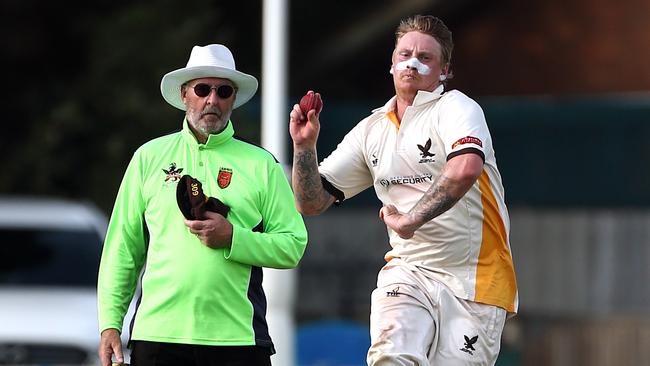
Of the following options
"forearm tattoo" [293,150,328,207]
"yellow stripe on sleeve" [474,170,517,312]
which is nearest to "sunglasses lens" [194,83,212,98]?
"forearm tattoo" [293,150,328,207]

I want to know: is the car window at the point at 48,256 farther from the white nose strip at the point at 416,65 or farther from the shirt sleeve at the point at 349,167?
the white nose strip at the point at 416,65

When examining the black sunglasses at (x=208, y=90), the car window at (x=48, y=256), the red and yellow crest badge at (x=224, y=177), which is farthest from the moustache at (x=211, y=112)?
the car window at (x=48, y=256)

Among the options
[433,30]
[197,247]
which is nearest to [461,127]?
[433,30]

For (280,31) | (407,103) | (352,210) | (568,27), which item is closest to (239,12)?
(352,210)

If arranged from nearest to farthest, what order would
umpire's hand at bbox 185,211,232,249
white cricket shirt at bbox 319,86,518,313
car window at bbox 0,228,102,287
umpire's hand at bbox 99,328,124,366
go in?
umpire's hand at bbox 185,211,232,249, umpire's hand at bbox 99,328,124,366, white cricket shirt at bbox 319,86,518,313, car window at bbox 0,228,102,287

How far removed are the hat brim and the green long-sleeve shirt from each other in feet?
0.67

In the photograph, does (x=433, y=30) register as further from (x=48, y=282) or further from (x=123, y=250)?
(x=48, y=282)

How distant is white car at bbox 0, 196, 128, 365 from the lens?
977cm

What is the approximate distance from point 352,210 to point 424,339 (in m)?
11.2

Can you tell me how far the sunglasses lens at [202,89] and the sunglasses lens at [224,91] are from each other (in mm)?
38

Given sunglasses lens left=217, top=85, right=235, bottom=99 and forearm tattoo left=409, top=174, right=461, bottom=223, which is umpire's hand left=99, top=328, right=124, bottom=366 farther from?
forearm tattoo left=409, top=174, right=461, bottom=223

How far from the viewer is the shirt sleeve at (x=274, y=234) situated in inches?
231

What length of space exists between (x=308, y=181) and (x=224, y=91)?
53 cm

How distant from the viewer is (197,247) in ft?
19.5
